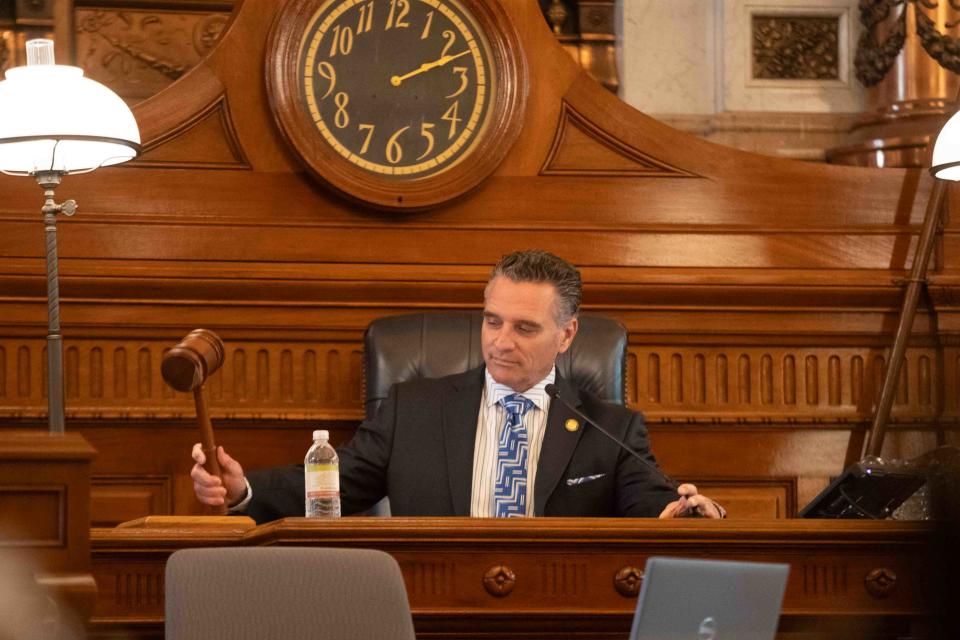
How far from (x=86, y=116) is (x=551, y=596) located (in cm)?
156

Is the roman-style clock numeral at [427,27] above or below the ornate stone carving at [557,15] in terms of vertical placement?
below

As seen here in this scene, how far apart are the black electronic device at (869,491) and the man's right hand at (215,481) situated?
118cm

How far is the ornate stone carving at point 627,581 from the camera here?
2.88 metres

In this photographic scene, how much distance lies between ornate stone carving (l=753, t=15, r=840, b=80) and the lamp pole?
2652 mm

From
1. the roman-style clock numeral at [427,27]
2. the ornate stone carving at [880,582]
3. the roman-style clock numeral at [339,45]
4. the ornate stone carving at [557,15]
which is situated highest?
the ornate stone carving at [557,15]

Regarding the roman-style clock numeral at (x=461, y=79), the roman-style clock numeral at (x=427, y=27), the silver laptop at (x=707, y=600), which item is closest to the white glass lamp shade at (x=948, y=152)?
the roman-style clock numeral at (x=461, y=79)

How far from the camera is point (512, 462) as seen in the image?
3756 mm

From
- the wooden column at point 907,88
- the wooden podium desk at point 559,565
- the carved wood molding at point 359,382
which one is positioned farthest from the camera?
the wooden column at point 907,88

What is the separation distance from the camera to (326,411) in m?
4.35

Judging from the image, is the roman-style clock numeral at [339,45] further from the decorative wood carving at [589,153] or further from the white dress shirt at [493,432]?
the white dress shirt at [493,432]

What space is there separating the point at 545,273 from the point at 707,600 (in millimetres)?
1945

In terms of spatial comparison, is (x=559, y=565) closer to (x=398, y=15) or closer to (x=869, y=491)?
(x=869, y=491)

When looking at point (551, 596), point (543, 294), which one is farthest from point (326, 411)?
point (551, 596)

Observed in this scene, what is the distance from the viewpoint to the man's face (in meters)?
3.73
